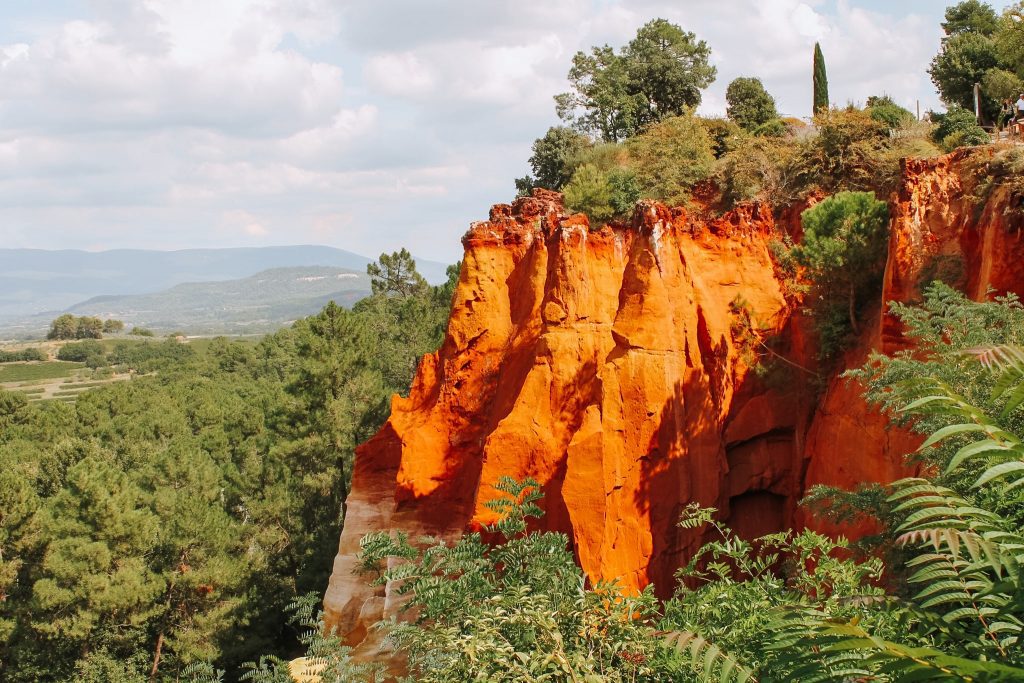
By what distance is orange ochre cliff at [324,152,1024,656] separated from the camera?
37.7 feet

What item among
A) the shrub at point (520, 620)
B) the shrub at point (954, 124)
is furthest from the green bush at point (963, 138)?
Result: the shrub at point (520, 620)

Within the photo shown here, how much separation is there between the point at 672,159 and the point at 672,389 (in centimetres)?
1384

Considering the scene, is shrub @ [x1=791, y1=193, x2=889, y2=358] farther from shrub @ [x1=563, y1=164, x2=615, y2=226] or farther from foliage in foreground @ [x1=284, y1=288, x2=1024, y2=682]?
shrub @ [x1=563, y1=164, x2=615, y2=226]

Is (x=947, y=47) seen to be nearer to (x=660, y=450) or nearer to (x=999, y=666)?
(x=660, y=450)

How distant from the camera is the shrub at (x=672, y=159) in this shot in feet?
74.0

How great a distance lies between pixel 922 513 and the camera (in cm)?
305

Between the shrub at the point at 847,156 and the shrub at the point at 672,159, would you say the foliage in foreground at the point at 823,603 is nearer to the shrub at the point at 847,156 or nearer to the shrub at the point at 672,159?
the shrub at the point at 847,156

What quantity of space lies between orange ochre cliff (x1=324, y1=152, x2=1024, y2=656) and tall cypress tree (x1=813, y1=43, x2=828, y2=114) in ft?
63.2

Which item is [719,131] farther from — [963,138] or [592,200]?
[963,138]

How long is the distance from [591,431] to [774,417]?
369 cm

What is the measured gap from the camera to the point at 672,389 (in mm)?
12461

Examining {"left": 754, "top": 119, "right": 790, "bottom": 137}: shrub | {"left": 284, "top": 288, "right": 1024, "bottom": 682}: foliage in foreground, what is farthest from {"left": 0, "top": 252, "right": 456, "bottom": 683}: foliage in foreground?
{"left": 284, "top": 288, "right": 1024, "bottom": 682}: foliage in foreground

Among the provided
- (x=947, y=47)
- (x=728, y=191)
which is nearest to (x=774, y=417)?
(x=728, y=191)

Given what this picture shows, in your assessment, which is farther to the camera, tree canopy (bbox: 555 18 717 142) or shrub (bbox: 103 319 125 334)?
shrub (bbox: 103 319 125 334)
